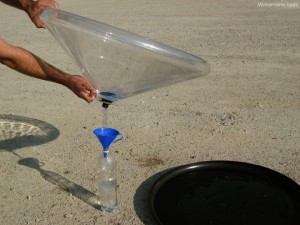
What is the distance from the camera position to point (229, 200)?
1864mm

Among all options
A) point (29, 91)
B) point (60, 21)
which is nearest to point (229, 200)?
point (60, 21)

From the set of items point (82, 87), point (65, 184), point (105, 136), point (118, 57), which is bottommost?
point (65, 184)

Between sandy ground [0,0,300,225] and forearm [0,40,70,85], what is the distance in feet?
1.90

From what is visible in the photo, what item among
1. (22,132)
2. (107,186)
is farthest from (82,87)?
(22,132)

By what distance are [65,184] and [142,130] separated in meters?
0.69

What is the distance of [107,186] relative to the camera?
187cm

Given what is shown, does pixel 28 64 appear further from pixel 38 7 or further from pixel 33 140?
pixel 33 140

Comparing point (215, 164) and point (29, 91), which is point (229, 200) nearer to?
point (215, 164)

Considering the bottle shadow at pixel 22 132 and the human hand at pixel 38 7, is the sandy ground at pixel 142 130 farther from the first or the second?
the human hand at pixel 38 7

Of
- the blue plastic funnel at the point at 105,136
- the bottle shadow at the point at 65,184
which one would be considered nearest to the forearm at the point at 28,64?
the blue plastic funnel at the point at 105,136

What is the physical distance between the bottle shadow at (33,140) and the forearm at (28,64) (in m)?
0.56

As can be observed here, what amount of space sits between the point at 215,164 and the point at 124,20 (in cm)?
409

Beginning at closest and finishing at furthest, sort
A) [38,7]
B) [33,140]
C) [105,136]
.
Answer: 1. [105,136]
2. [38,7]
3. [33,140]

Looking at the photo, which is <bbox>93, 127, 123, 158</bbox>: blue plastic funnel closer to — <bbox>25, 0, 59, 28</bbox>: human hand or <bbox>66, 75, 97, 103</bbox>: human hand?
<bbox>66, 75, 97, 103</bbox>: human hand
